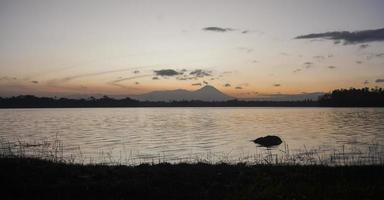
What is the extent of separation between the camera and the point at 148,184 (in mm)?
15688

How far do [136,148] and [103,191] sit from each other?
87.3ft

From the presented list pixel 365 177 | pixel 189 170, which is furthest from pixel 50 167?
pixel 365 177

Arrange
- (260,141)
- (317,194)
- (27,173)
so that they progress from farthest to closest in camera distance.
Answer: (260,141), (27,173), (317,194)

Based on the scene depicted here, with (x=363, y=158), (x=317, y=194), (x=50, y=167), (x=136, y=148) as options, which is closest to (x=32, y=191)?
(x=50, y=167)

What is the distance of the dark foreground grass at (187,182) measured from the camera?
42.3ft

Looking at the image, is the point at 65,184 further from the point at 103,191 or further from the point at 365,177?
the point at 365,177

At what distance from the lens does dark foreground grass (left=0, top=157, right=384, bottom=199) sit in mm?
12898

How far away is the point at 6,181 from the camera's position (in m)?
14.9

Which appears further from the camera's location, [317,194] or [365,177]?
[365,177]

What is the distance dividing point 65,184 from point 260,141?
31620mm

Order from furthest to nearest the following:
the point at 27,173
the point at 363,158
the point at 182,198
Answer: the point at 363,158 → the point at 27,173 → the point at 182,198

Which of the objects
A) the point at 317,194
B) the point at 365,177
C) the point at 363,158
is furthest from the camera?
the point at 363,158

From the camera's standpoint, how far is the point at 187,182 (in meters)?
16.2

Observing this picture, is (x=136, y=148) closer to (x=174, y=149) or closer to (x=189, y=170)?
(x=174, y=149)
